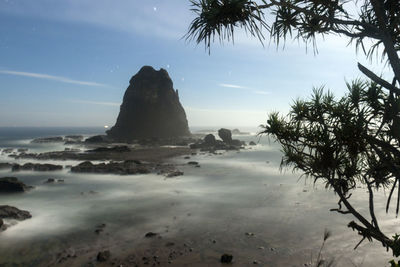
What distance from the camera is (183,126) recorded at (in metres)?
105

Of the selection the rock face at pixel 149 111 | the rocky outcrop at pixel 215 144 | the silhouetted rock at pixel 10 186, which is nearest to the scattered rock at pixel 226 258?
the silhouetted rock at pixel 10 186

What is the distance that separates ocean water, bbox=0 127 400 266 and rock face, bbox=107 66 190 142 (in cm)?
7306

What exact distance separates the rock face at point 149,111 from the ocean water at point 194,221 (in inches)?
2876

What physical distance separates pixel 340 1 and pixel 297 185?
20500mm

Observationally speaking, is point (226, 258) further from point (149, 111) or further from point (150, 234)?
point (149, 111)

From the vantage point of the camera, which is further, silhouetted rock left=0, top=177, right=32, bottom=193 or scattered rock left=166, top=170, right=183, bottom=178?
scattered rock left=166, top=170, right=183, bottom=178

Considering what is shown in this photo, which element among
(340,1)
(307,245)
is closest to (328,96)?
(340,1)

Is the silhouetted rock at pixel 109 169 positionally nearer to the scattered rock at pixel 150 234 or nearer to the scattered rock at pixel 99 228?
the scattered rock at pixel 99 228

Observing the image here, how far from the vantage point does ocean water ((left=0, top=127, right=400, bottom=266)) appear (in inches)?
440

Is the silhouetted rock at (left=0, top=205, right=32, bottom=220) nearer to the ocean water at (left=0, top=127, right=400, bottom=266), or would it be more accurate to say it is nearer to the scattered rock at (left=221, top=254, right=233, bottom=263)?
the ocean water at (left=0, top=127, right=400, bottom=266)

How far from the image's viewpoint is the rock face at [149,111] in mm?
98312

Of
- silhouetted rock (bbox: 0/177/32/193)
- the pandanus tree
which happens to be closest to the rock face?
silhouetted rock (bbox: 0/177/32/193)

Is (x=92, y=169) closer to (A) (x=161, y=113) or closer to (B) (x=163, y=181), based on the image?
(B) (x=163, y=181)

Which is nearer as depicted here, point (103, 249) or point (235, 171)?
point (103, 249)
